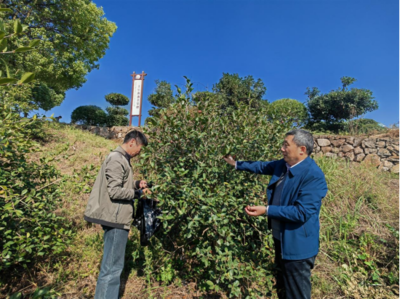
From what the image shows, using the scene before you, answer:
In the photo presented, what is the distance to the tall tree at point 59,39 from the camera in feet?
27.5

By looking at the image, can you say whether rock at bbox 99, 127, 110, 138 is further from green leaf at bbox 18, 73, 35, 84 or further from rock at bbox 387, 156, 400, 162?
rock at bbox 387, 156, 400, 162

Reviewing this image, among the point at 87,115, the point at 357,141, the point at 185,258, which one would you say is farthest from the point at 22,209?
the point at 87,115

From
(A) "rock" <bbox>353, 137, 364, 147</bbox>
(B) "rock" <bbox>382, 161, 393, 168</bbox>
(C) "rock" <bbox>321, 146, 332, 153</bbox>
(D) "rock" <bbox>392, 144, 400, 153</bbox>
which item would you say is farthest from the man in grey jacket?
(D) "rock" <bbox>392, 144, 400, 153</bbox>

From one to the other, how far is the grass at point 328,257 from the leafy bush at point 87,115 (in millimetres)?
9103

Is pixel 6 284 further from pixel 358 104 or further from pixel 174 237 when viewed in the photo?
pixel 358 104

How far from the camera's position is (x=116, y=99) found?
14742 mm

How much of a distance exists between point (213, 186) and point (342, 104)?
1069cm

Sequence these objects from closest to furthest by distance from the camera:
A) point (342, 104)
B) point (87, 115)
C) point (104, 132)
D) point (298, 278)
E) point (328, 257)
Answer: point (298, 278) < point (328, 257) < point (342, 104) < point (104, 132) < point (87, 115)

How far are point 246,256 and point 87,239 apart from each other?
2.55 meters

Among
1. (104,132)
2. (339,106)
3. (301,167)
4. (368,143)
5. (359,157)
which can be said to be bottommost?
(301,167)

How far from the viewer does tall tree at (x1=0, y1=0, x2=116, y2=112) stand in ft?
27.5

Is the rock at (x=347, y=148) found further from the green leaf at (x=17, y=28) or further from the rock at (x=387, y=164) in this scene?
the green leaf at (x=17, y=28)

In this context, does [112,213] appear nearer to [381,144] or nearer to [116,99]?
[381,144]

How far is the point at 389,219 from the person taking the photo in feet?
12.8
